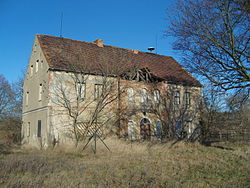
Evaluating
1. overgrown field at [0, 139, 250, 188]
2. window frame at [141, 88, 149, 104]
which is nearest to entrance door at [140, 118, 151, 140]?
window frame at [141, 88, 149, 104]

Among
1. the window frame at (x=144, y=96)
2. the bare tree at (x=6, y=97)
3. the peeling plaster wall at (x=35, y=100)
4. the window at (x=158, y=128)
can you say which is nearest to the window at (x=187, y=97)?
the window at (x=158, y=128)

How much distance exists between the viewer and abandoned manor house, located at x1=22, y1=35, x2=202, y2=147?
1816 centimetres

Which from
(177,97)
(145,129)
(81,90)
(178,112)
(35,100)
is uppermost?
(81,90)

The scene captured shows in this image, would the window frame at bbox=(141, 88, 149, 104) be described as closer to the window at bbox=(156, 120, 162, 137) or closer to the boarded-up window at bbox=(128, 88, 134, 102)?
the boarded-up window at bbox=(128, 88, 134, 102)

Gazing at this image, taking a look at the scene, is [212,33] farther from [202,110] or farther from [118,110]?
[202,110]

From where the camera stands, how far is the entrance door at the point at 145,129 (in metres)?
21.5

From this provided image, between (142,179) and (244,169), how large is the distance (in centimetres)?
454

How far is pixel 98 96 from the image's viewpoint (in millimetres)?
18688

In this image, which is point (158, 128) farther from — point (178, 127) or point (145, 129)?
point (178, 127)

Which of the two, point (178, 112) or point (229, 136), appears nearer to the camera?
point (178, 112)

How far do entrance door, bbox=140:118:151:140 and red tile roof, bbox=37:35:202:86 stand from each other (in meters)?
4.50

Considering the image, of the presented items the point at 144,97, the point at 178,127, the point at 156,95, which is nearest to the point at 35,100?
the point at 144,97

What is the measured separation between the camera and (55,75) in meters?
18.2

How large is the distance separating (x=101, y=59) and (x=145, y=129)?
731 centimetres
